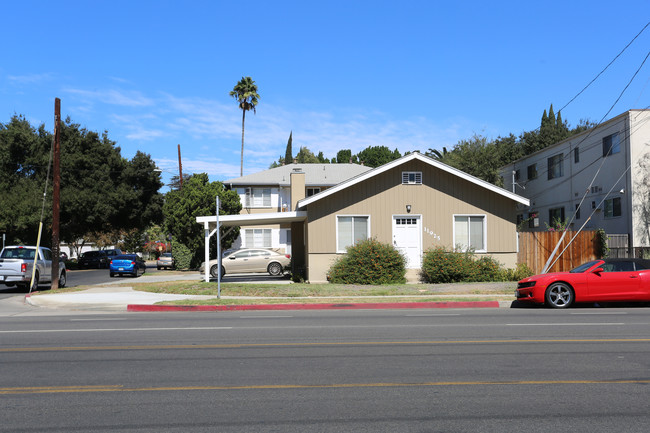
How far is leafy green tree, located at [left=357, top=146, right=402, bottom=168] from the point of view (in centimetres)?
8875

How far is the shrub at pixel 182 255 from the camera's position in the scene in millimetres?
40963

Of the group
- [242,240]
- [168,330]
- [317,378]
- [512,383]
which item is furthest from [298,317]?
[242,240]

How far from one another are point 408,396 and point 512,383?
1.38 metres

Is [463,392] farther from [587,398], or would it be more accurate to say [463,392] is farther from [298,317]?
[298,317]

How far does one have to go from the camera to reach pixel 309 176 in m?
47.6

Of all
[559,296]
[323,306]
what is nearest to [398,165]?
[323,306]

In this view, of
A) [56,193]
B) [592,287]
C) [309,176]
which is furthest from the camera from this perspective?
[309,176]

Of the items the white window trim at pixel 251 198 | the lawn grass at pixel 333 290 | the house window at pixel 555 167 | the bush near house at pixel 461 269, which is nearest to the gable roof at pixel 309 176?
the white window trim at pixel 251 198

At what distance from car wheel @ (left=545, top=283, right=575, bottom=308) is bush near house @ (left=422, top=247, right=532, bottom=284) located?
7.02 metres

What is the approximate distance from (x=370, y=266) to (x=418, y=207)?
3.52m

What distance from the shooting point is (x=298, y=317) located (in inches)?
543

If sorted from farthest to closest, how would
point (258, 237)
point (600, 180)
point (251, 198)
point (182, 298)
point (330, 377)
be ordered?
point (251, 198)
point (258, 237)
point (600, 180)
point (182, 298)
point (330, 377)

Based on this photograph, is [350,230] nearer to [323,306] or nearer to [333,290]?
[333,290]

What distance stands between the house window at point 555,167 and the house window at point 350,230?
Result: 1701 cm
